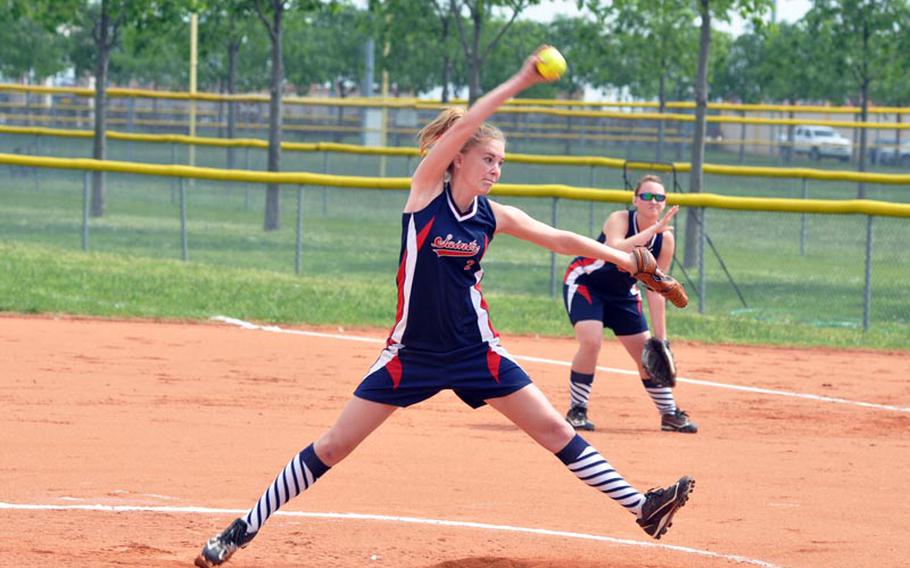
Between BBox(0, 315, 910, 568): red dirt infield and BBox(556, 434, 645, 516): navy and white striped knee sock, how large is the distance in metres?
0.38

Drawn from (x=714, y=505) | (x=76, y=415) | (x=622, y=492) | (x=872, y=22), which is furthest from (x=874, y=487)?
(x=872, y=22)

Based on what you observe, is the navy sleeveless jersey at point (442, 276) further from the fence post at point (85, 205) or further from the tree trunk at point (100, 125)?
the tree trunk at point (100, 125)

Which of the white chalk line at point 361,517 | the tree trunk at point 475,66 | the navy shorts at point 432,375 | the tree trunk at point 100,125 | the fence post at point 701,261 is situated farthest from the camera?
the tree trunk at point 475,66

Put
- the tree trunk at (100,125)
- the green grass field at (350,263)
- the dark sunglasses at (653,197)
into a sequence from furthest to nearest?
the tree trunk at (100,125) → the green grass field at (350,263) → the dark sunglasses at (653,197)

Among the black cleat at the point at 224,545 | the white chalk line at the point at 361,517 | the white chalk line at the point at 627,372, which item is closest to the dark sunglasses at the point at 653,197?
the white chalk line at the point at 361,517

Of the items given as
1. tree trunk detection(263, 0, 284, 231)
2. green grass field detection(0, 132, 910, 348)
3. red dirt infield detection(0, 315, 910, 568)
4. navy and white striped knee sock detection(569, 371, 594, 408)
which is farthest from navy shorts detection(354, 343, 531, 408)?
tree trunk detection(263, 0, 284, 231)

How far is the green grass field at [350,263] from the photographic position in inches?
647

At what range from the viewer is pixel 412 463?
356 inches

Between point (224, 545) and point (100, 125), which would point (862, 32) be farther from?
point (224, 545)

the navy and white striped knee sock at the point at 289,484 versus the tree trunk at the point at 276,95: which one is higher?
the tree trunk at the point at 276,95

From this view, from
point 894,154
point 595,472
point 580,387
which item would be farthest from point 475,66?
point 595,472

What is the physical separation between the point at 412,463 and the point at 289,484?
2.82 m

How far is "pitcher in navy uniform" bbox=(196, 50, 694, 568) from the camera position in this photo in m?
6.00

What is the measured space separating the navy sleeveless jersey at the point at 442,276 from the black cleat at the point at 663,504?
1.01 metres
